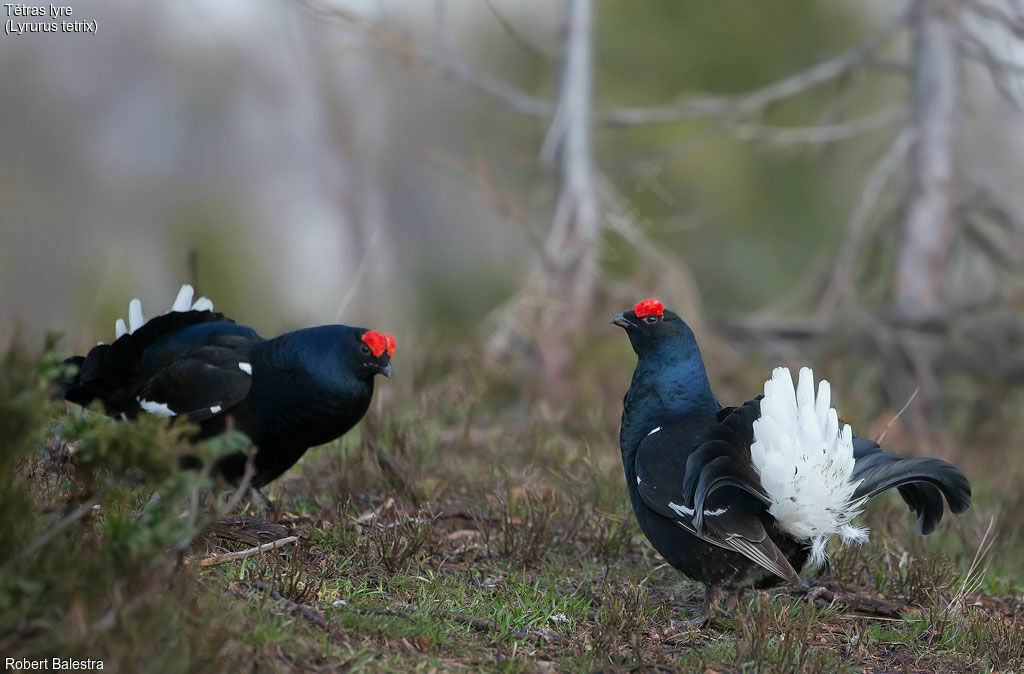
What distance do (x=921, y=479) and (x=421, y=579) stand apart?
1.73m

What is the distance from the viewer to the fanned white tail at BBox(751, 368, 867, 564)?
328 centimetres

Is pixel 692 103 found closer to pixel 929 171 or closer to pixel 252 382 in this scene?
pixel 929 171

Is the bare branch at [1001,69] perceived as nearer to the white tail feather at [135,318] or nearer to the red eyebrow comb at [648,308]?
the red eyebrow comb at [648,308]

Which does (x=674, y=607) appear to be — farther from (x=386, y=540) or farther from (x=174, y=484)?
(x=174, y=484)

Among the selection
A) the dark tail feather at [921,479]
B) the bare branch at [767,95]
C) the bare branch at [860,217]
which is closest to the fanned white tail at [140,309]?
the dark tail feather at [921,479]

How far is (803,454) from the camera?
327cm

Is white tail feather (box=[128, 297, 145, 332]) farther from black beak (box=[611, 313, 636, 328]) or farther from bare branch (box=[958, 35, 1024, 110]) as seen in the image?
bare branch (box=[958, 35, 1024, 110])

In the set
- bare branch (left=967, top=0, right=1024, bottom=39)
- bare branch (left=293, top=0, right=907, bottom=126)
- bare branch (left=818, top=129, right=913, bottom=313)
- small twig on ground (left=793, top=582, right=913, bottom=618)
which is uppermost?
bare branch (left=967, top=0, right=1024, bottom=39)

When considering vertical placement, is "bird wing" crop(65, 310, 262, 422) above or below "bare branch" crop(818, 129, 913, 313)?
below

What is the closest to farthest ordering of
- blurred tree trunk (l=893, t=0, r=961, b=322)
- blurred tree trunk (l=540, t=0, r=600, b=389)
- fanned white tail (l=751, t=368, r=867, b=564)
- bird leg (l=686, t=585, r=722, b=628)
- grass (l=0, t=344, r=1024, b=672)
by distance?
grass (l=0, t=344, r=1024, b=672) < fanned white tail (l=751, t=368, r=867, b=564) < bird leg (l=686, t=585, r=722, b=628) < blurred tree trunk (l=540, t=0, r=600, b=389) < blurred tree trunk (l=893, t=0, r=961, b=322)

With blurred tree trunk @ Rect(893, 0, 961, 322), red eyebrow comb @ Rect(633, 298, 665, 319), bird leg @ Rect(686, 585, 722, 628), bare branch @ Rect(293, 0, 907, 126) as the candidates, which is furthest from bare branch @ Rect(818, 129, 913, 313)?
bird leg @ Rect(686, 585, 722, 628)

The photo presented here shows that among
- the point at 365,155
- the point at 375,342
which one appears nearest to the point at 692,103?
the point at 375,342

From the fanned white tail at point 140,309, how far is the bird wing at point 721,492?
2.01m

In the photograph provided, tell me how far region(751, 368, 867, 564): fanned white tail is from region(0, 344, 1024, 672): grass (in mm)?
365
